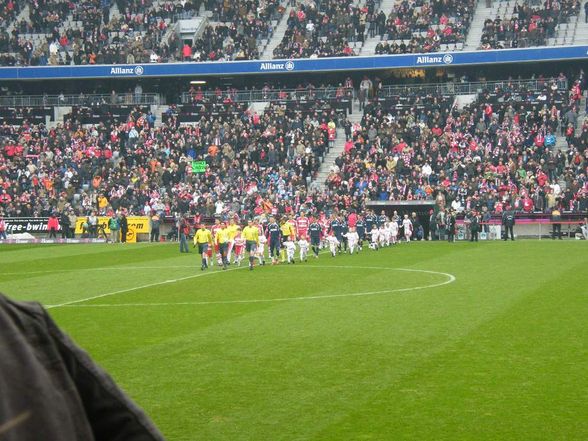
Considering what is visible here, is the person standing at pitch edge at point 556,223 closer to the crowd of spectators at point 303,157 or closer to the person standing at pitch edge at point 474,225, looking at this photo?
the crowd of spectators at point 303,157

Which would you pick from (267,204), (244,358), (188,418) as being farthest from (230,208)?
(188,418)

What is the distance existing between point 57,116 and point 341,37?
18.5 m

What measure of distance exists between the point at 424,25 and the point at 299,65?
805cm

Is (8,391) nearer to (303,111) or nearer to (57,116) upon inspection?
(303,111)

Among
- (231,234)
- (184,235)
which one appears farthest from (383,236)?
(231,234)

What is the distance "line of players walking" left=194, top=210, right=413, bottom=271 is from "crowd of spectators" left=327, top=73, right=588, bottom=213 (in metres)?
4.03

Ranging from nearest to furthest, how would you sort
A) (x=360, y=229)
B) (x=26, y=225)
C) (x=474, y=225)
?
(x=360, y=229), (x=474, y=225), (x=26, y=225)

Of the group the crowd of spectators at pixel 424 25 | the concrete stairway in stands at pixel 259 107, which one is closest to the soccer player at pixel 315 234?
the concrete stairway in stands at pixel 259 107

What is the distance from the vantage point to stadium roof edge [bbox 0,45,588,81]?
57.4 m

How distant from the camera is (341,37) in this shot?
6241 cm

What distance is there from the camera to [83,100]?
65125mm

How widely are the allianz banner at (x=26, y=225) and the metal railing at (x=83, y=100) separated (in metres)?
12.9

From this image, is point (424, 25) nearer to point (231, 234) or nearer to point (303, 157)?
point (303, 157)

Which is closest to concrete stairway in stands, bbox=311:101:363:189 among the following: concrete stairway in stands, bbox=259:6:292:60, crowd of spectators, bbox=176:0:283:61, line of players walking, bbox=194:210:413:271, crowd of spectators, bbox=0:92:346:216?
crowd of spectators, bbox=0:92:346:216
